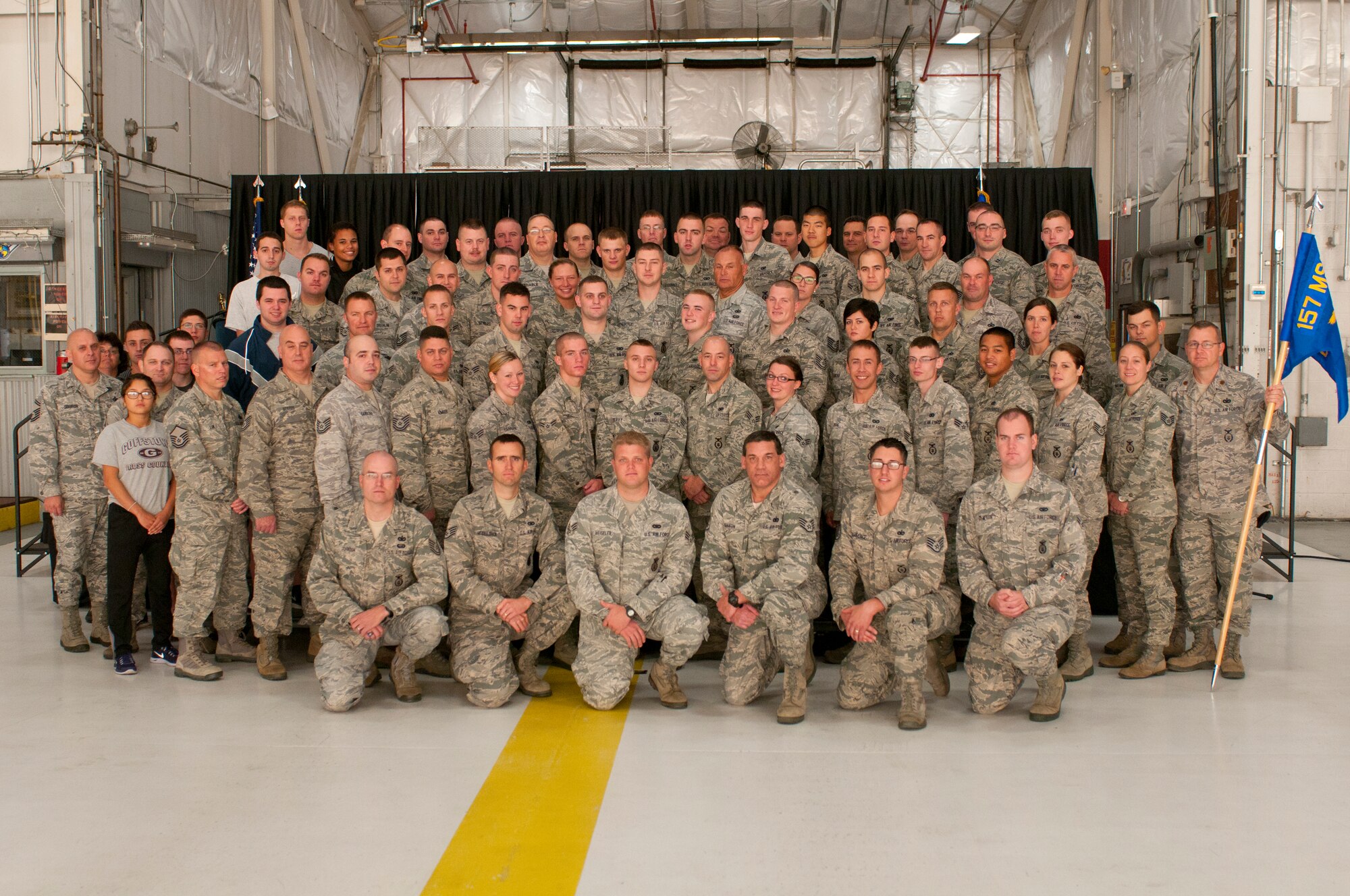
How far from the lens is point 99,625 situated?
5.50 metres

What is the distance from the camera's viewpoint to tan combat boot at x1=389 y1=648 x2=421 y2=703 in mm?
4535

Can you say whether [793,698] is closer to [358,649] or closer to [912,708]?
[912,708]

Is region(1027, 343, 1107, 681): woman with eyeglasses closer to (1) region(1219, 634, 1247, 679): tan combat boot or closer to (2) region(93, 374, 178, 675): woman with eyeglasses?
(1) region(1219, 634, 1247, 679): tan combat boot

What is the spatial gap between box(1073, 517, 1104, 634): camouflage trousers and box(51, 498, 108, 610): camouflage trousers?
4.55m

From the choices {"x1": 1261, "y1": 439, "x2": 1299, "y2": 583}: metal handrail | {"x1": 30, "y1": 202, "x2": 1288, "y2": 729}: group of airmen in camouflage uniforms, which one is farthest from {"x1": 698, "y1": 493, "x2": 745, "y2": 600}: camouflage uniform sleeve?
{"x1": 1261, "y1": 439, "x2": 1299, "y2": 583}: metal handrail

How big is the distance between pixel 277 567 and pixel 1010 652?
3.23 m

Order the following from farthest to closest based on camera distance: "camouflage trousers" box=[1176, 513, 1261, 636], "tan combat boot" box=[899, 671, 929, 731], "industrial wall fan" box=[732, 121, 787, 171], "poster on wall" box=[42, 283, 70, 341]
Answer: "industrial wall fan" box=[732, 121, 787, 171]
"poster on wall" box=[42, 283, 70, 341]
"camouflage trousers" box=[1176, 513, 1261, 636]
"tan combat boot" box=[899, 671, 929, 731]

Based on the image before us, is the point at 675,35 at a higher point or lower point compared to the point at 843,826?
higher

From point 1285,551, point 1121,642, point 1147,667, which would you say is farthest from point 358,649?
point 1285,551

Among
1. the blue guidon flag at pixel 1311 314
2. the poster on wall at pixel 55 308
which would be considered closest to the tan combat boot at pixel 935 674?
the blue guidon flag at pixel 1311 314

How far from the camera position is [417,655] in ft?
14.8

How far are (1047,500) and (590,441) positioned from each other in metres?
2.14

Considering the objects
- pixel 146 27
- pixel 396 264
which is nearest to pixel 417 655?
pixel 396 264

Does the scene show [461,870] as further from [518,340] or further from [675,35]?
[675,35]
